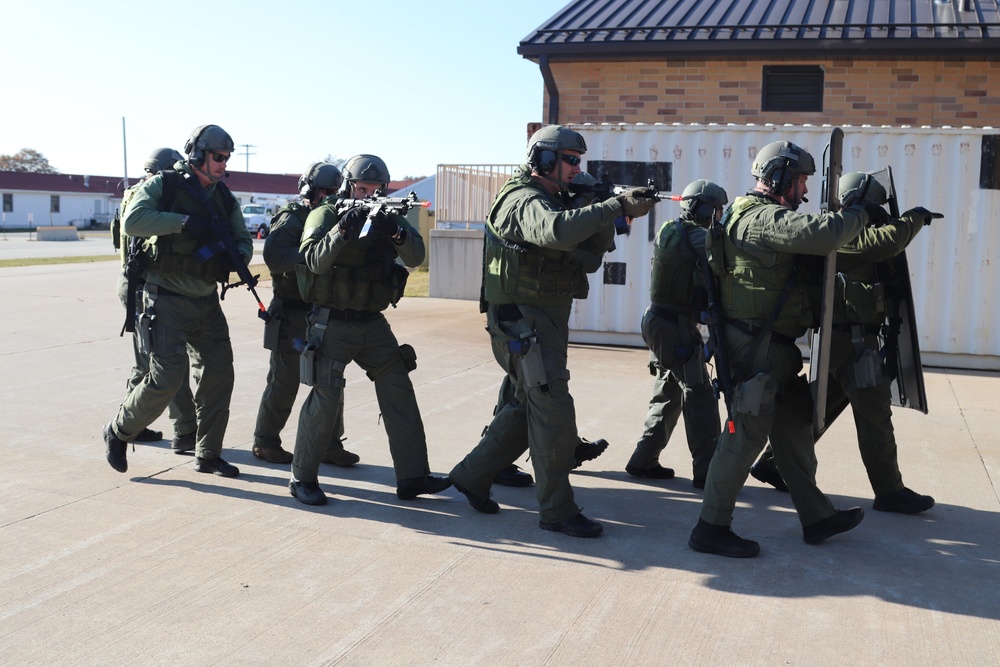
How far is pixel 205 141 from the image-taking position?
18.9 ft

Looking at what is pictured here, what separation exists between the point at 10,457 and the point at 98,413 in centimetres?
131

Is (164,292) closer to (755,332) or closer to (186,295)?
(186,295)

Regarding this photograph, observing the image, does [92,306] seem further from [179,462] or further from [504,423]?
[504,423]


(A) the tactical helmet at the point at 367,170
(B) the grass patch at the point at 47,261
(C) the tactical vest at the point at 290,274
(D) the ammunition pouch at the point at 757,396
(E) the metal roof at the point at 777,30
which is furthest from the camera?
(B) the grass patch at the point at 47,261

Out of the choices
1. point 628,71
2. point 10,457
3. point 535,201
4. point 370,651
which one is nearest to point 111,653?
point 370,651

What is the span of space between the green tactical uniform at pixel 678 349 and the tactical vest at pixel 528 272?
2.43ft

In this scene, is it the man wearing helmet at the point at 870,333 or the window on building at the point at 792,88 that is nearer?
the man wearing helmet at the point at 870,333

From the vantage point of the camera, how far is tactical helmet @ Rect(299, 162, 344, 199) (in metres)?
6.00

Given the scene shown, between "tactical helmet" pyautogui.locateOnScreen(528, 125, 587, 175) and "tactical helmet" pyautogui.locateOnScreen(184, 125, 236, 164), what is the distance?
6.36 ft

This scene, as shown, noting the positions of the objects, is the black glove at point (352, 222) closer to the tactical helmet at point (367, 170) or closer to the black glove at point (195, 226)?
the tactical helmet at point (367, 170)

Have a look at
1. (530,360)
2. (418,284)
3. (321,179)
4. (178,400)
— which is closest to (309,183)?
(321,179)

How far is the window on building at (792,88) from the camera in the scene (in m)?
12.9

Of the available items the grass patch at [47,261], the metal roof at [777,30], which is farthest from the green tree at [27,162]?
the metal roof at [777,30]

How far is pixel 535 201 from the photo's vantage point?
4.71 meters
